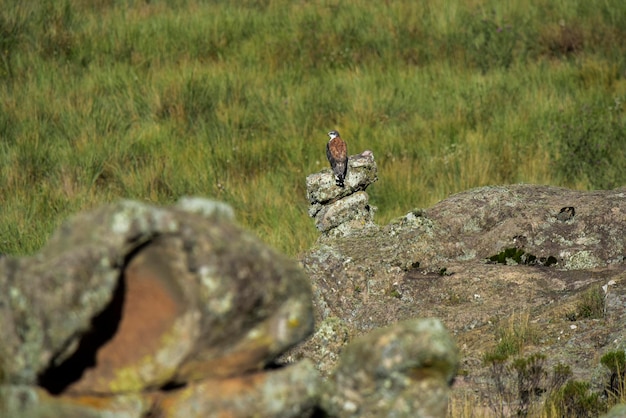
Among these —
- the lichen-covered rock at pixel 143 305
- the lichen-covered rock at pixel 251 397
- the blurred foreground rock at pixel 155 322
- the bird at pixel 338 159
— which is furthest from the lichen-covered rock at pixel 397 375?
the bird at pixel 338 159

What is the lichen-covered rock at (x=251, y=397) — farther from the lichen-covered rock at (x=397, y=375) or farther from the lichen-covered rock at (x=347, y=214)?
the lichen-covered rock at (x=347, y=214)

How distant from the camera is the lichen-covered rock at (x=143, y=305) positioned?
245 centimetres

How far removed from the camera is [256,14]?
14672mm

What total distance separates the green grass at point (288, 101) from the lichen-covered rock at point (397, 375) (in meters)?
5.44

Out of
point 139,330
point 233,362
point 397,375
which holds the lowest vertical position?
point 397,375

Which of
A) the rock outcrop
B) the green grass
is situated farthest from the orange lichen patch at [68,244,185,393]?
the green grass

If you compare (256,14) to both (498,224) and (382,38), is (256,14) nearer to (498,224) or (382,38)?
(382,38)

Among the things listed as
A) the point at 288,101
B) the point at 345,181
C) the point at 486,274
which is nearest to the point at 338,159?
the point at 345,181

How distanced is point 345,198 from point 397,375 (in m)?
4.14

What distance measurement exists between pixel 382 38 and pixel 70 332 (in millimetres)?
12033

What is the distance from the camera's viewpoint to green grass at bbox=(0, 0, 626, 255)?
987 cm

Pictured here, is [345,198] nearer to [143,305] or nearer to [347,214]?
[347,214]

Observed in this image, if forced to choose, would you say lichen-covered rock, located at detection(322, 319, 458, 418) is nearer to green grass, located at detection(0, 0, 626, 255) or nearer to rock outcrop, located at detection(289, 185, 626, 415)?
rock outcrop, located at detection(289, 185, 626, 415)

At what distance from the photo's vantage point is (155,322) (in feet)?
8.68
